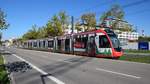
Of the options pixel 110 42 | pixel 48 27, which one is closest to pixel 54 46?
pixel 110 42

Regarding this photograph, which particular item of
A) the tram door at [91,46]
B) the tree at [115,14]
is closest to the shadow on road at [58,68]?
the tram door at [91,46]

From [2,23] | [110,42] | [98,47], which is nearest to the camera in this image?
[110,42]

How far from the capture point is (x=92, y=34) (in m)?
25.9

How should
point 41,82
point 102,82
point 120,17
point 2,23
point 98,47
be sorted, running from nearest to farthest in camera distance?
point 102,82 → point 41,82 → point 98,47 → point 2,23 → point 120,17

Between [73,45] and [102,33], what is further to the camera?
[73,45]

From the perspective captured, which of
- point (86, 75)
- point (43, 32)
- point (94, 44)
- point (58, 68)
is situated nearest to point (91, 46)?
point (94, 44)

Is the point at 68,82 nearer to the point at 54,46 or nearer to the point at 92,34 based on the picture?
the point at 92,34

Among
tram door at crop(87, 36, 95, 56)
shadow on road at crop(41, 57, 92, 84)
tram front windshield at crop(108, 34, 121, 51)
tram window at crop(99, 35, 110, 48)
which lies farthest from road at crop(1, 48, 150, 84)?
tram door at crop(87, 36, 95, 56)

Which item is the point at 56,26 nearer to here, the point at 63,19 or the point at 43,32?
the point at 63,19

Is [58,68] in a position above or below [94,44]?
below

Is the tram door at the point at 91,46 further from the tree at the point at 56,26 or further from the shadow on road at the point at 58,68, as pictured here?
the tree at the point at 56,26

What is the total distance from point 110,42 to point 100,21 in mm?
36178

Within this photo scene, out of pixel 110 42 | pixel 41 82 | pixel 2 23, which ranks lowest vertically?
pixel 41 82

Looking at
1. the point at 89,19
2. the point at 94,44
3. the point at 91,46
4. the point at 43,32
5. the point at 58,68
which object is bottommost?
the point at 58,68
